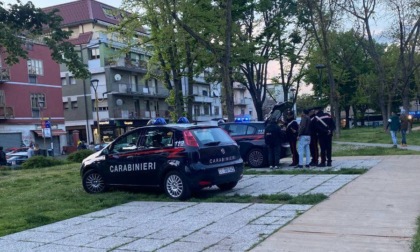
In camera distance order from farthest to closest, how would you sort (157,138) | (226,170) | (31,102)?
(31,102) → (157,138) → (226,170)

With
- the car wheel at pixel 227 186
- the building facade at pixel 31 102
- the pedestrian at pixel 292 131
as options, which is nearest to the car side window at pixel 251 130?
the pedestrian at pixel 292 131

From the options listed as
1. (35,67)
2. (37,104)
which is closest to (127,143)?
(37,104)

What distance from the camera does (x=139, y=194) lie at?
435 inches

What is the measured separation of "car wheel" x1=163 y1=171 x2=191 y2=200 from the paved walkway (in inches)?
11.6

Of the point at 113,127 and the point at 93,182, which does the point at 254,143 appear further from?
the point at 113,127

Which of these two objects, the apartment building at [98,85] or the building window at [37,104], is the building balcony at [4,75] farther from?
the apartment building at [98,85]

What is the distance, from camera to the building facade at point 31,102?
44531mm

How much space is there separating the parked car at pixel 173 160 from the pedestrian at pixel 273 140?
12.0 ft

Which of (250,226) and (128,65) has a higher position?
(128,65)

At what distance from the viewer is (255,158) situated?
16047 mm

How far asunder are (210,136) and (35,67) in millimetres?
41804

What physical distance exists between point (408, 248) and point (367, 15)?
32.6 meters

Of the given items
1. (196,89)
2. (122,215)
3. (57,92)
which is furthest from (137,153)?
(196,89)

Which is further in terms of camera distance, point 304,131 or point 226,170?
point 304,131
